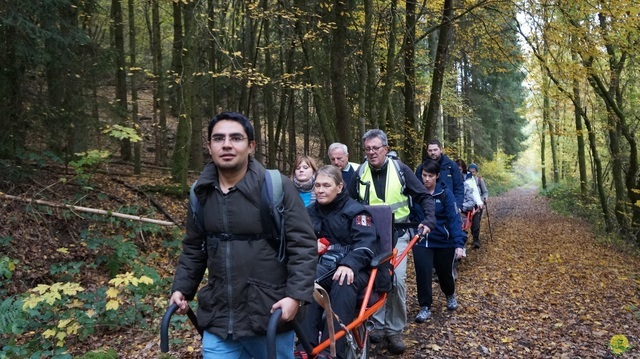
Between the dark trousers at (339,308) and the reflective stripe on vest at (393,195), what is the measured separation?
1504 millimetres

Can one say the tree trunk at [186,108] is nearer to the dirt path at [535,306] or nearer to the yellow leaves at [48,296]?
the yellow leaves at [48,296]

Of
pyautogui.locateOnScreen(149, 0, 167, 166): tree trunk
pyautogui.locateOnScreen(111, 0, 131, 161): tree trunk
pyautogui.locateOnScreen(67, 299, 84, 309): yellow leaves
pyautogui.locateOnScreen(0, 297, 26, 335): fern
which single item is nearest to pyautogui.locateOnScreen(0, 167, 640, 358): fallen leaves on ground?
pyautogui.locateOnScreen(67, 299, 84, 309): yellow leaves

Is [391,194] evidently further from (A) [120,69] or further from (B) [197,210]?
(A) [120,69]

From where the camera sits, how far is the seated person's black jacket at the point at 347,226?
404 cm

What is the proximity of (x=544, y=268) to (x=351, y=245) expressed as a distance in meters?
7.34

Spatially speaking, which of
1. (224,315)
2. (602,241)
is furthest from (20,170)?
(602,241)

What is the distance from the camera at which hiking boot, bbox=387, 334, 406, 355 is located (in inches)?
197

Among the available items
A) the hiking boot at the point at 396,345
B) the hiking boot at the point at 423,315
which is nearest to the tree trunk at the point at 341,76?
the hiking boot at the point at 423,315

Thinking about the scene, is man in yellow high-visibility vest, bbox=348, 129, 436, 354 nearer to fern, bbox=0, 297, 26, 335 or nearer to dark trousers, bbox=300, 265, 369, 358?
dark trousers, bbox=300, 265, 369, 358

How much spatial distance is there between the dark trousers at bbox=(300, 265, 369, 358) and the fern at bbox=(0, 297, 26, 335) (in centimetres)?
386

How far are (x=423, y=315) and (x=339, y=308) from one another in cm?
262

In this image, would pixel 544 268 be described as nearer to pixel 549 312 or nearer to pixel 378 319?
pixel 549 312

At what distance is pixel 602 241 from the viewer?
13.6 m

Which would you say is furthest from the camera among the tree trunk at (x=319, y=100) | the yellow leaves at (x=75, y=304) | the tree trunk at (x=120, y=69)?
the tree trunk at (x=319, y=100)
